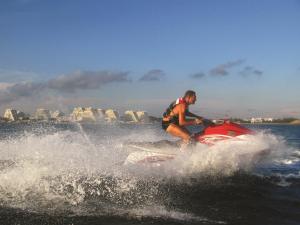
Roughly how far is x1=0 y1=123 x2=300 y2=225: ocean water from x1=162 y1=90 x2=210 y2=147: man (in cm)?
57

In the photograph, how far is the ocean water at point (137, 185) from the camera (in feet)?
27.2

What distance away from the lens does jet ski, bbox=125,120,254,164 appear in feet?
38.7

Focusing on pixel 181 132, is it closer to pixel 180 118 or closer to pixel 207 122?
pixel 180 118

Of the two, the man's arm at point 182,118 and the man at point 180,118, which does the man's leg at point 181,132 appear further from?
the man's arm at point 182,118

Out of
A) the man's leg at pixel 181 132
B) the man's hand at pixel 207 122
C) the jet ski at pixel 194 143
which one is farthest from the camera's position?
the man's hand at pixel 207 122

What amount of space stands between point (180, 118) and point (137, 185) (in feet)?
7.92

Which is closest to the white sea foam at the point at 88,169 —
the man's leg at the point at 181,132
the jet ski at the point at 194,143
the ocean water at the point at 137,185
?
the ocean water at the point at 137,185

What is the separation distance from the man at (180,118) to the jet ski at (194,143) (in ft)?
0.87

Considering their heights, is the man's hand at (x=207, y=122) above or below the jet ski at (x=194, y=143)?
above

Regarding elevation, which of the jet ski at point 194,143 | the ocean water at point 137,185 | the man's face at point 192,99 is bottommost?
the ocean water at point 137,185

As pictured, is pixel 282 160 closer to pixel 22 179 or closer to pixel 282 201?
pixel 282 201

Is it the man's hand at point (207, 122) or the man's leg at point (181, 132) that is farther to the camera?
the man's hand at point (207, 122)

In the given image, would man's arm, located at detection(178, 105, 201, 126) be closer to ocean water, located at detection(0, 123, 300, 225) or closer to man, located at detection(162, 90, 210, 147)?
man, located at detection(162, 90, 210, 147)

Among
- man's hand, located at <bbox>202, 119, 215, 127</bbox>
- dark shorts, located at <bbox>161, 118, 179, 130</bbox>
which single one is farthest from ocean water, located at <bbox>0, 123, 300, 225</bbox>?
dark shorts, located at <bbox>161, 118, 179, 130</bbox>
